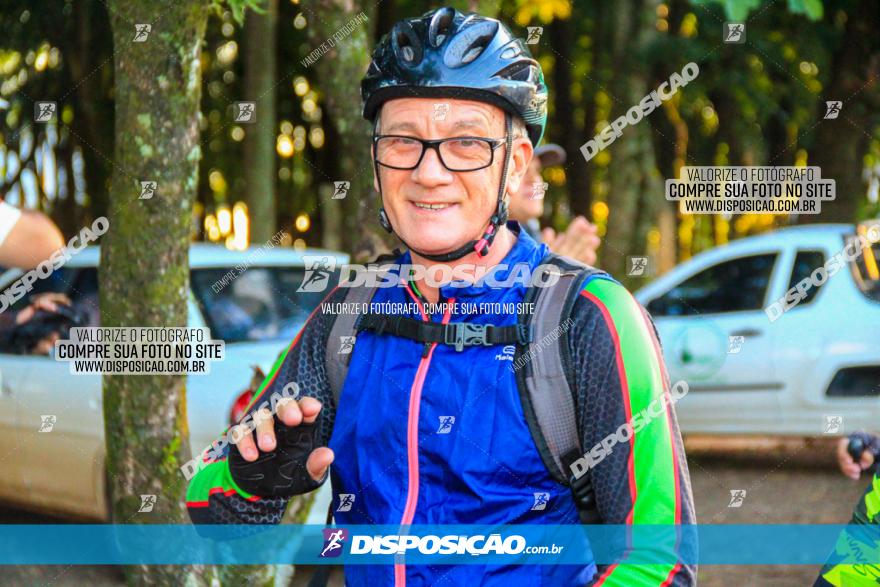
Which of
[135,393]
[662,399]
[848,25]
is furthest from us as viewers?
[848,25]

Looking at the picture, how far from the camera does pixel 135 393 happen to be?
384 cm

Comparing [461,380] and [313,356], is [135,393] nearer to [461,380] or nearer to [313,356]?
[313,356]

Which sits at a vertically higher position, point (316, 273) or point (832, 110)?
point (832, 110)

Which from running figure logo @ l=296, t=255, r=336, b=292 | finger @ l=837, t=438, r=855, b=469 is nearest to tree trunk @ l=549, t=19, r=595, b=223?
running figure logo @ l=296, t=255, r=336, b=292

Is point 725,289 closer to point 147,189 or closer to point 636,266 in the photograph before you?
point 636,266

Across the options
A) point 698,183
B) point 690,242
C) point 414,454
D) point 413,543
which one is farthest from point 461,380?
point 690,242

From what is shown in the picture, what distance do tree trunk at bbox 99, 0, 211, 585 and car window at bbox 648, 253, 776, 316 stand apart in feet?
19.7

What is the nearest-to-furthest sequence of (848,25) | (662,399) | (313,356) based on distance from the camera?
(662,399), (313,356), (848,25)

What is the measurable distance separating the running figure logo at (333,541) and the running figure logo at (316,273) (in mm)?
4083

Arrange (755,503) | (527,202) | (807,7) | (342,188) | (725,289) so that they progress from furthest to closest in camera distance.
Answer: (725,289) < (755,503) < (807,7) < (527,202) < (342,188)

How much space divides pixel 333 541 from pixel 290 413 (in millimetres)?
425

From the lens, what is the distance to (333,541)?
2242mm

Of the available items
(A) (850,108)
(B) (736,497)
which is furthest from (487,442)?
(A) (850,108)

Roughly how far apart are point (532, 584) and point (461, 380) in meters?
0.39
